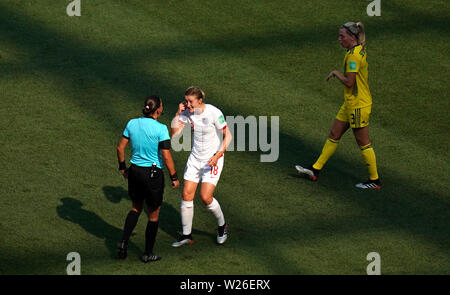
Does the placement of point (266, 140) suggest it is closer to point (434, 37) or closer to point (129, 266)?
point (129, 266)

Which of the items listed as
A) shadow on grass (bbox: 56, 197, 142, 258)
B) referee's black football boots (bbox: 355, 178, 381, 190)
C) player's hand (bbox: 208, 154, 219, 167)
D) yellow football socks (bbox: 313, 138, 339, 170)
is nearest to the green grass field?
shadow on grass (bbox: 56, 197, 142, 258)

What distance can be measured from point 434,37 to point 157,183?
8069 millimetres

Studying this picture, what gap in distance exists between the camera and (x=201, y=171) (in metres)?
8.27

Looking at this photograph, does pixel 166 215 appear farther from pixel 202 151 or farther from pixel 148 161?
pixel 148 161

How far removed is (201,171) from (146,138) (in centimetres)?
86

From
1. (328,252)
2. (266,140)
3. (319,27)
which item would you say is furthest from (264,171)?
(319,27)

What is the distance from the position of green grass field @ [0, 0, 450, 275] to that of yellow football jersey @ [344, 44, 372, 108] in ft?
3.60

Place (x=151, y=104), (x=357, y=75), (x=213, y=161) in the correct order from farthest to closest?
(x=357, y=75), (x=213, y=161), (x=151, y=104)

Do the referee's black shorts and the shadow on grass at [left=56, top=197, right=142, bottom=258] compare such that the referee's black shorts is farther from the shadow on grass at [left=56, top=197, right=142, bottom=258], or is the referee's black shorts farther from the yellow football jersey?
the yellow football jersey

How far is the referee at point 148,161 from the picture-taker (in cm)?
770

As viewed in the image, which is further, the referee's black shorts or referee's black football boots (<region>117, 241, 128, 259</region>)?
referee's black football boots (<region>117, 241, 128, 259</region>)

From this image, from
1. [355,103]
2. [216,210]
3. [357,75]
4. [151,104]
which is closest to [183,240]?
[216,210]

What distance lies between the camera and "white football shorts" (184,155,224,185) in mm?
8227

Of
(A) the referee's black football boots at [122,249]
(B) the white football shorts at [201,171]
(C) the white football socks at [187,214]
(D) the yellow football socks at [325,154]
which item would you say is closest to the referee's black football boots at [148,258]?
(A) the referee's black football boots at [122,249]
